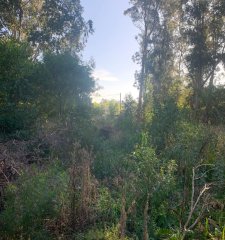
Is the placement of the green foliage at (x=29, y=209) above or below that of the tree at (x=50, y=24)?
below

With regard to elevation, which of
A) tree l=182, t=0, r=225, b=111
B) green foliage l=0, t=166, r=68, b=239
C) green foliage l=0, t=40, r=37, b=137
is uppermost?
tree l=182, t=0, r=225, b=111

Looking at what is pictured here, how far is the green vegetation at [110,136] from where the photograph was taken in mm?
4648

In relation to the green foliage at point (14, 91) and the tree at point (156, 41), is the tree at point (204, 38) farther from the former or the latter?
the green foliage at point (14, 91)

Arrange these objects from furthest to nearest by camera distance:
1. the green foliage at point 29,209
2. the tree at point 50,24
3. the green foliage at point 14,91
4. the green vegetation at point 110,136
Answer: the tree at point 50,24 → the green foliage at point 14,91 → the green vegetation at point 110,136 → the green foliage at point 29,209

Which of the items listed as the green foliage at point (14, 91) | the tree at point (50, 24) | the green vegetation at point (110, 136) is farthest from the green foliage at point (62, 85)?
the tree at point (50, 24)

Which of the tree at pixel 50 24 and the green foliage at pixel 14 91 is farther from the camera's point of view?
the tree at pixel 50 24

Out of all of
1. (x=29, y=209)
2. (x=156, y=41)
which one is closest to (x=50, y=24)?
(x=156, y=41)

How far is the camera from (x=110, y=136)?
13727mm

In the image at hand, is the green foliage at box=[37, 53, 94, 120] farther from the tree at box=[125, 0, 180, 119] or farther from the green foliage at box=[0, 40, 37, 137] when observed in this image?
the tree at box=[125, 0, 180, 119]

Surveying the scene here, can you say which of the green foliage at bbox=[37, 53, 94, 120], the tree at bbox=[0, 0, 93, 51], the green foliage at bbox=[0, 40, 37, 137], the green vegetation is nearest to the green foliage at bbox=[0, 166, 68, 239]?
the green vegetation

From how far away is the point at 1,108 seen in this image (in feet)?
38.8

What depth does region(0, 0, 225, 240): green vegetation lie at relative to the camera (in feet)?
15.3

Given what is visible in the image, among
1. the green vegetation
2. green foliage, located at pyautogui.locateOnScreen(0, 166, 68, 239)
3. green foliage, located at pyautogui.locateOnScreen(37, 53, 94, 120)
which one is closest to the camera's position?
green foliage, located at pyautogui.locateOnScreen(0, 166, 68, 239)

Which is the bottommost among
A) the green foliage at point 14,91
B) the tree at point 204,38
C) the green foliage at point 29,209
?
the green foliage at point 29,209
